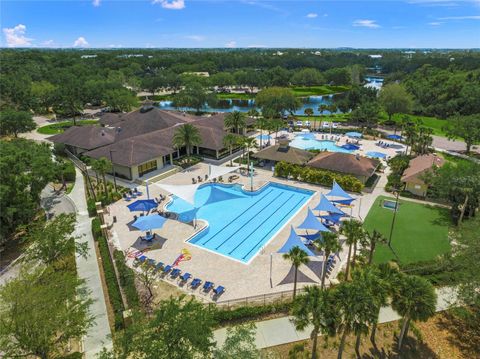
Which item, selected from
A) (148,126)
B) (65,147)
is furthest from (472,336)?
(65,147)

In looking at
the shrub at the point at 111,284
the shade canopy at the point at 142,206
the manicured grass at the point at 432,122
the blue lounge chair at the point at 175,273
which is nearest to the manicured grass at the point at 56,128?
the shade canopy at the point at 142,206

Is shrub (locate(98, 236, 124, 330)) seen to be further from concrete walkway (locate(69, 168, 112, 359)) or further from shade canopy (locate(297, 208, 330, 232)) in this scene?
shade canopy (locate(297, 208, 330, 232))

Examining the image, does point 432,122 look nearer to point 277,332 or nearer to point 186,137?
point 186,137

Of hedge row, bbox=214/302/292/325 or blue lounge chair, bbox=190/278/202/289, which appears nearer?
hedge row, bbox=214/302/292/325

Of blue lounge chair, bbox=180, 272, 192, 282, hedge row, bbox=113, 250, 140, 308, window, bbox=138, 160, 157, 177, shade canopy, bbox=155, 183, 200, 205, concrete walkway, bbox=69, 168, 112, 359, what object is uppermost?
shade canopy, bbox=155, 183, 200, 205

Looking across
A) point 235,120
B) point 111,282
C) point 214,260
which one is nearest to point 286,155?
point 235,120

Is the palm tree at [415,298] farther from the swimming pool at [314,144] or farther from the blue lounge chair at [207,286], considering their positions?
the swimming pool at [314,144]

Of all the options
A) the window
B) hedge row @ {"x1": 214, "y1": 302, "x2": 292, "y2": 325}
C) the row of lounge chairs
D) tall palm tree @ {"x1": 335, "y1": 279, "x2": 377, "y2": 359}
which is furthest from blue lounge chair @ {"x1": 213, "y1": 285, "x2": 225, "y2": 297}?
the window

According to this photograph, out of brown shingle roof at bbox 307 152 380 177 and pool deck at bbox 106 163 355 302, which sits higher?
brown shingle roof at bbox 307 152 380 177
